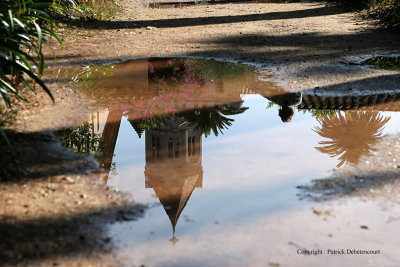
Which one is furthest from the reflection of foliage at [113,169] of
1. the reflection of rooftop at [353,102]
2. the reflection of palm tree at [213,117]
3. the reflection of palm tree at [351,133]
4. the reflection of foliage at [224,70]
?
the reflection of foliage at [224,70]

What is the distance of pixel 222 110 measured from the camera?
6.15 m

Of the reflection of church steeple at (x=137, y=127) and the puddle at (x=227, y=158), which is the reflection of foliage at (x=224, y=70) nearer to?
the puddle at (x=227, y=158)

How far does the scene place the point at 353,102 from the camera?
632cm

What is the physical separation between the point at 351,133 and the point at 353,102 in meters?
1.01

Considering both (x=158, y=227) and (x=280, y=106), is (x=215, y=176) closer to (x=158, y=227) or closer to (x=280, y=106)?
(x=158, y=227)

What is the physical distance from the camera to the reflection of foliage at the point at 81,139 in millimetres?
4995

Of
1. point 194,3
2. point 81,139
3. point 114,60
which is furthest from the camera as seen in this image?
point 194,3

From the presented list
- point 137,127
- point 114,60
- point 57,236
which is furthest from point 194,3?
point 57,236

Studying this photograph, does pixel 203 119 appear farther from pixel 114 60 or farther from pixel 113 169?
pixel 114 60

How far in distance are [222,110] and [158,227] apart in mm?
2779

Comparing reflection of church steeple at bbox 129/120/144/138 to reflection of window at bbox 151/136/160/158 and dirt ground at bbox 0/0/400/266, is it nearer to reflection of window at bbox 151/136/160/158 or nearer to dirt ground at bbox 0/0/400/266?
reflection of window at bbox 151/136/160/158

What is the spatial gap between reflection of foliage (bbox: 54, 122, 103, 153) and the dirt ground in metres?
0.14

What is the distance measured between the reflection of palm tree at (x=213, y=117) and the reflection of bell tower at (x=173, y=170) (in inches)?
7.3

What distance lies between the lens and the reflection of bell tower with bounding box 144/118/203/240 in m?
4.09
